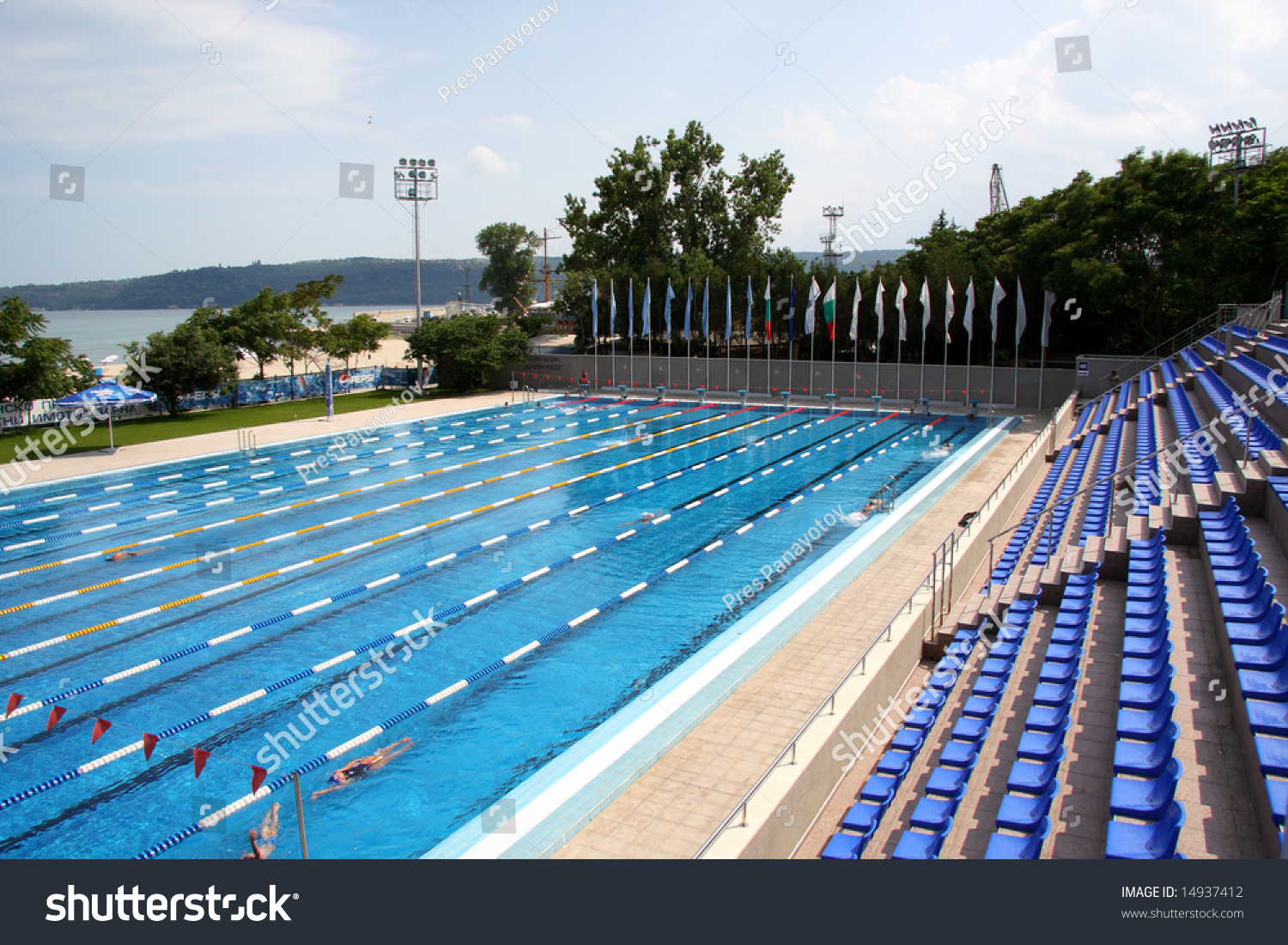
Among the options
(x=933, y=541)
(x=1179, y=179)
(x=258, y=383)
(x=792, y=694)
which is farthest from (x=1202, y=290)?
(x=258, y=383)

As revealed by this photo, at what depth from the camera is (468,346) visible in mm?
34875

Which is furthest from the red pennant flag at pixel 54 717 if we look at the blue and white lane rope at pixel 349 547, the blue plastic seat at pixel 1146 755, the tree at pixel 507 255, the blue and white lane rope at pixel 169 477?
the tree at pixel 507 255

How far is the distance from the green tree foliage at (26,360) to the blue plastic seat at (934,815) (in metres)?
27.1

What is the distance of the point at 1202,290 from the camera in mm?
26281

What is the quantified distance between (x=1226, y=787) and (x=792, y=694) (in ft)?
11.9

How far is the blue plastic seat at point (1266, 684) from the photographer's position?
16.6ft

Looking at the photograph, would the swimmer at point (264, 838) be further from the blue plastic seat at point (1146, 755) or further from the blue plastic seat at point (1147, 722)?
the blue plastic seat at point (1147, 722)

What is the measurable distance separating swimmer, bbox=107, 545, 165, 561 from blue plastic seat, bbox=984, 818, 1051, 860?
45.4 ft

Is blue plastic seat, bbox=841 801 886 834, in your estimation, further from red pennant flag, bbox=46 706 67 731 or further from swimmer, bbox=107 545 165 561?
swimmer, bbox=107 545 165 561

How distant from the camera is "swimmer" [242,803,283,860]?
588 cm

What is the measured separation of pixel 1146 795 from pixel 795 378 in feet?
97.2

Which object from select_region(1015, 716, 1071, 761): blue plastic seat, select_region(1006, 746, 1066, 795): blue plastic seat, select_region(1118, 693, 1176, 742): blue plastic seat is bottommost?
select_region(1006, 746, 1066, 795): blue plastic seat

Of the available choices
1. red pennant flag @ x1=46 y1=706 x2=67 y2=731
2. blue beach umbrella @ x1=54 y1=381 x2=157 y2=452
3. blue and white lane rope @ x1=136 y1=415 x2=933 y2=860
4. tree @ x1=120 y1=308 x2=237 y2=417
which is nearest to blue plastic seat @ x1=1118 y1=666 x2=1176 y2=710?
blue and white lane rope @ x1=136 y1=415 x2=933 y2=860

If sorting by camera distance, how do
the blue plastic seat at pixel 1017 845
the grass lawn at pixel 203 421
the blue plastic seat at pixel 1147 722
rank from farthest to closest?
the grass lawn at pixel 203 421, the blue plastic seat at pixel 1147 722, the blue plastic seat at pixel 1017 845
